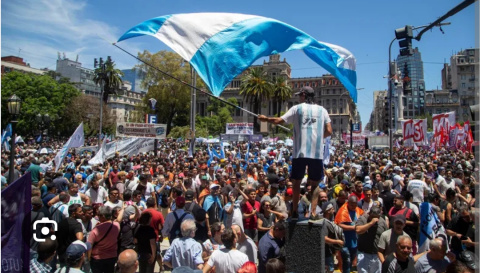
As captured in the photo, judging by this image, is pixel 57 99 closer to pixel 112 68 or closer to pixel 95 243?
pixel 112 68

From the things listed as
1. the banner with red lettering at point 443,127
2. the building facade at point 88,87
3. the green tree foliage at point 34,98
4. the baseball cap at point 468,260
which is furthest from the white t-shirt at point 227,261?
the building facade at point 88,87

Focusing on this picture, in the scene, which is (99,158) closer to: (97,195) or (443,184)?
(97,195)

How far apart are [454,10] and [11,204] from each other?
530cm

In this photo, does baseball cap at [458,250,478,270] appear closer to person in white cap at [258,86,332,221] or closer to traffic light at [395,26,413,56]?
person in white cap at [258,86,332,221]

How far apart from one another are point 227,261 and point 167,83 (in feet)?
166

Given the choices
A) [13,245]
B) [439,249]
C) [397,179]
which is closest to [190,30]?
[13,245]

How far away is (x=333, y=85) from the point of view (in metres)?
106

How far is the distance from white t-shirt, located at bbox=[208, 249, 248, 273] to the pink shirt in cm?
170

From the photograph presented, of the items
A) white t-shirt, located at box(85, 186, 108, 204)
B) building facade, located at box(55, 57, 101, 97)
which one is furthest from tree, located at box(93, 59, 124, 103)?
building facade, located at box(55, 57, 101, 97)

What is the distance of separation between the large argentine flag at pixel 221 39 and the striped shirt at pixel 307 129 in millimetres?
1390

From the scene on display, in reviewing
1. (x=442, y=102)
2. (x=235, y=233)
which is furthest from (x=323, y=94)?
(x=235, y=233)

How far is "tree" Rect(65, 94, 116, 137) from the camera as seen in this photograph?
51.7m

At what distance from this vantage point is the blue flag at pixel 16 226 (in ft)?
10.5

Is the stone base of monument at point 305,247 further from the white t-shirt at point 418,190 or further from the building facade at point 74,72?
the building facade at point 74,72
